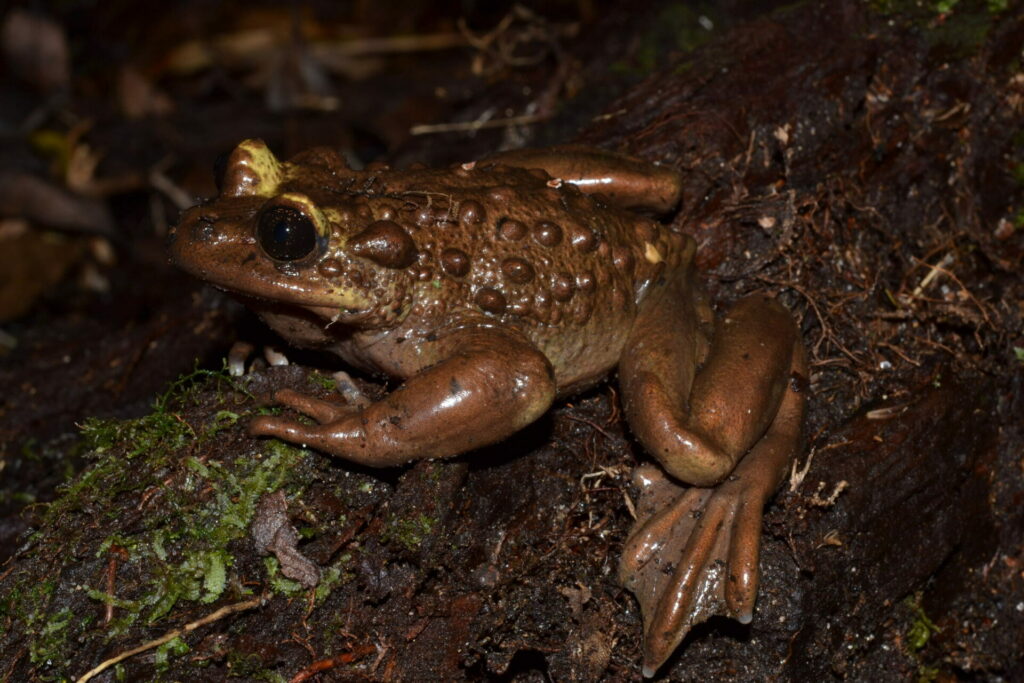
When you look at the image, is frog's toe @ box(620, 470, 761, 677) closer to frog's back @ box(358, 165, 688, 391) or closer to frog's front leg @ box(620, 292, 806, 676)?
frog's front leg @ box(620, 292, 806, 676)

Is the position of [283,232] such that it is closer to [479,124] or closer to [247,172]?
[247,172]

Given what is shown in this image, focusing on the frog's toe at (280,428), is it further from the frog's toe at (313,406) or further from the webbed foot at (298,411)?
the frog's toe at (313,406)

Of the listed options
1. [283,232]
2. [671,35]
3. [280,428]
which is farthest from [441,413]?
[671,35]

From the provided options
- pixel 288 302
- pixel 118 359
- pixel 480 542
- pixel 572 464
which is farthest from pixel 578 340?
pixel 118 359

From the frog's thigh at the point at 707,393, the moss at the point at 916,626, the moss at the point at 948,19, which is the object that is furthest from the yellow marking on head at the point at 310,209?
the moss at the point at 948,19

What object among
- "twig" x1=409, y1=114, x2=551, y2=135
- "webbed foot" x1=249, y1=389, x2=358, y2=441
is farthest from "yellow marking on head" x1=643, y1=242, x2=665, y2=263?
"twig" x1=409, y1=114, x2=551, y2=135

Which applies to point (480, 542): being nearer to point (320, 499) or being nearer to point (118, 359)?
point (320, 499)
